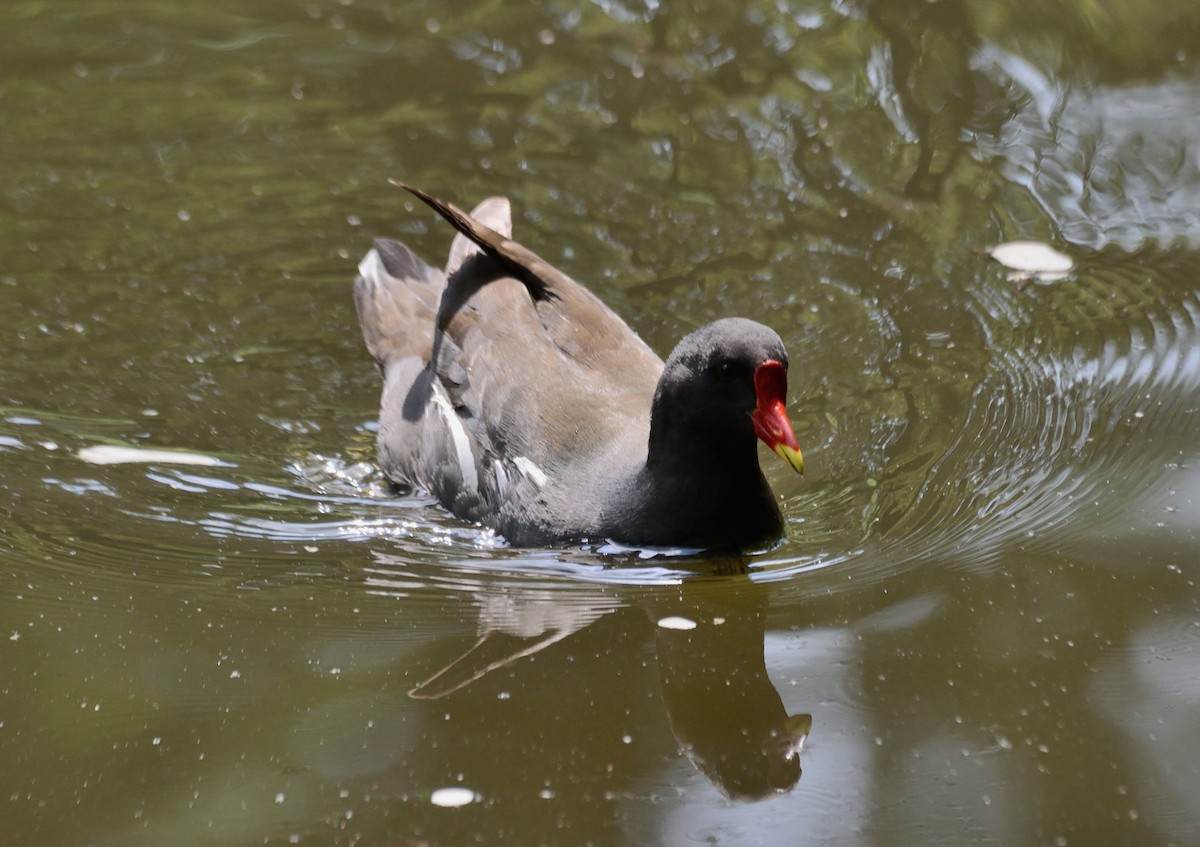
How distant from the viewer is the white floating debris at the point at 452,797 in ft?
Answer: 8.93

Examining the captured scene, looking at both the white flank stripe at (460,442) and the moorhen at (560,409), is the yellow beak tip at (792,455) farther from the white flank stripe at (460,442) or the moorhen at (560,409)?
the white flank stripe at (460,442)

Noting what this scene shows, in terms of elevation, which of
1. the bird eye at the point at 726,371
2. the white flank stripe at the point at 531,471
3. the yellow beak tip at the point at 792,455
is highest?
the bird eye at the point at 726,371

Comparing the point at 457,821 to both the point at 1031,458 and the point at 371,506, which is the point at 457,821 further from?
the point at 1031,458

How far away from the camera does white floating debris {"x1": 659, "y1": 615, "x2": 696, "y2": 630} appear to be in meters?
3.39

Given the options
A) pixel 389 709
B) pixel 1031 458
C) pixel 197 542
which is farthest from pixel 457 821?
pixel 1031 458

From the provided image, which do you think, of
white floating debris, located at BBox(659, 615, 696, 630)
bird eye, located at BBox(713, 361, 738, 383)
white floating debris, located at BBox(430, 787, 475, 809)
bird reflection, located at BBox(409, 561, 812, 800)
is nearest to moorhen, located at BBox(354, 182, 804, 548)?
bird eye, located at BBox(713, 361, 738, 383)

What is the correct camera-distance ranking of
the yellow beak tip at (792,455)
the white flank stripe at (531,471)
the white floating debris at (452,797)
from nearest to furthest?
the white floating debris at (452,797) < the yellow beak tip at (792,455) < the white flank stripe at (531,471)

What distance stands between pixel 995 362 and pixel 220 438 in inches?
99.0

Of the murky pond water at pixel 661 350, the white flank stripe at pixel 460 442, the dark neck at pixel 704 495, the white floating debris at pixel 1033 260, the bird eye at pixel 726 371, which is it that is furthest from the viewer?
the white floating debris at pixel 1033 260

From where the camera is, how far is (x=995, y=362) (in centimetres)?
477

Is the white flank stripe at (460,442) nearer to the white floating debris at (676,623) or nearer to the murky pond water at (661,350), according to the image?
the murky pond water at (661,350)

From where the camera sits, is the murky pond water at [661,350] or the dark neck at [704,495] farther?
the dark neck at [704,495]

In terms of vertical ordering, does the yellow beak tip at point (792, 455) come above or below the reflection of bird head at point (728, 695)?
above

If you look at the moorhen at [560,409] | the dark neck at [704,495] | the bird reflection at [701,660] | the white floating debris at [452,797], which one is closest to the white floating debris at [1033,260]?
the moorhen at [560,409]
